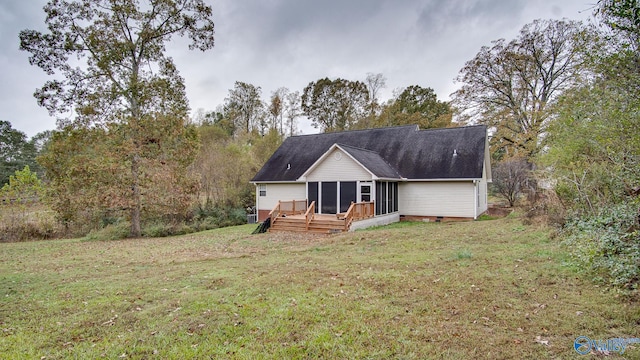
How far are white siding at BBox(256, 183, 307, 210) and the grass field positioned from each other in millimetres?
12198

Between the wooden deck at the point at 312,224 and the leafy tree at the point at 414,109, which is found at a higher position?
the leafy tree at the point at 414,109

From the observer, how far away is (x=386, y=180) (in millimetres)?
17625

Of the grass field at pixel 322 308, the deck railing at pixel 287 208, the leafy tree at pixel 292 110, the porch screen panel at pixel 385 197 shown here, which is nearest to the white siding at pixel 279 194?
the deck railing at pixel 287 208

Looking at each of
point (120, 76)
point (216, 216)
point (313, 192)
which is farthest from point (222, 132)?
point (313, 192)

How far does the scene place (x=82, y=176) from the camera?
15523 millimetres

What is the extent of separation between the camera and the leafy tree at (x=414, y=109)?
3488 centimetres

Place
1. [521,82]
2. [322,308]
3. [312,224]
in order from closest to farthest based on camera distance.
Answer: [322,308] < [312,224] < [521,82]

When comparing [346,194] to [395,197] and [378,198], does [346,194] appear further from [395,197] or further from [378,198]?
[395,197]

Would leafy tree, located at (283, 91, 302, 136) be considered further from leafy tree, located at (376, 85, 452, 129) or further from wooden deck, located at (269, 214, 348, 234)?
wooden deck, located at (269, 214, 348, 234)

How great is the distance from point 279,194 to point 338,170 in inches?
221

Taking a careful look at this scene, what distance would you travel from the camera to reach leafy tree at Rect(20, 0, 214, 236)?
15367 mm

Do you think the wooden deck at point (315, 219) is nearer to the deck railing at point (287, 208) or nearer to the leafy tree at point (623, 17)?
the deck railing at point (287, 208)

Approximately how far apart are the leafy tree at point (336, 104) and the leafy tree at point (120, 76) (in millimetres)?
20133

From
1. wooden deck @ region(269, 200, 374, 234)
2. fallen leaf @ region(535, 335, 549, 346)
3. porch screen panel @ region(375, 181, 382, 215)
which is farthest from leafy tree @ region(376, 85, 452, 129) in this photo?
fallen leaf @ region(535, 335, 549, 346)
